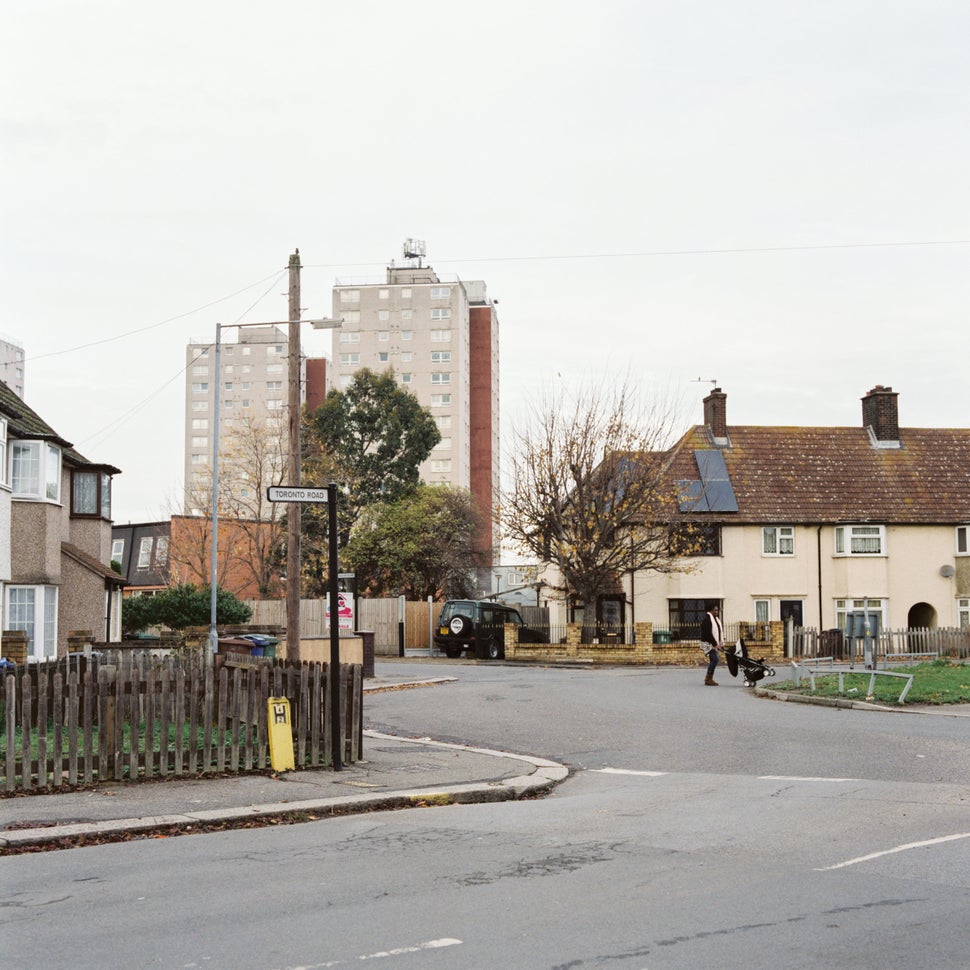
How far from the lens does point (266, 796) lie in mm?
11781

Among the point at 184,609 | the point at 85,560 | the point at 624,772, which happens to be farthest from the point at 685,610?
the point at 624,772

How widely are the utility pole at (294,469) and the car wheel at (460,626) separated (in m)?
24.2

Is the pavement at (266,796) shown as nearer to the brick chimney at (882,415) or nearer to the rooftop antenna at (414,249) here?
the brick chimney at (882,415)

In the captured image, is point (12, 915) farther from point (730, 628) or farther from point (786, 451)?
point (786, 451)

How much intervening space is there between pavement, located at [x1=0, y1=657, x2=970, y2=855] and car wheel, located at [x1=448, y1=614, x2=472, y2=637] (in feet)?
100

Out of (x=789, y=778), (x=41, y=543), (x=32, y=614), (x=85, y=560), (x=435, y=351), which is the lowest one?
(x=789, y=778)

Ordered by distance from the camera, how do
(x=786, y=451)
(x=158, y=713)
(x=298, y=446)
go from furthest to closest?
(x=786, y=451) < (x=298, y=446) < (x=158, y=713)

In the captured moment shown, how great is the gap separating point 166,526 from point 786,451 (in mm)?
35721

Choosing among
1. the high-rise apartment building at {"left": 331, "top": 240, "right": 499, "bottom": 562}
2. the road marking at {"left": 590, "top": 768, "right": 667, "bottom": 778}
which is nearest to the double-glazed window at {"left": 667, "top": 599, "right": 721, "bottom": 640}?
the road marking at {"left": 590, "top": 768, "right": 667, "bottom": 778}

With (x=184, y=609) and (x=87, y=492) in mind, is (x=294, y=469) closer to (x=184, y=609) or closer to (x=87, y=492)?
(x=87, y=492)

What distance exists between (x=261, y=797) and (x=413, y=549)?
48896 millimetres

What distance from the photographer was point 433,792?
12164 mm

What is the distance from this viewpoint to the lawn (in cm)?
2178

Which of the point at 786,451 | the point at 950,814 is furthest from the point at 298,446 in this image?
the point at 786,451
